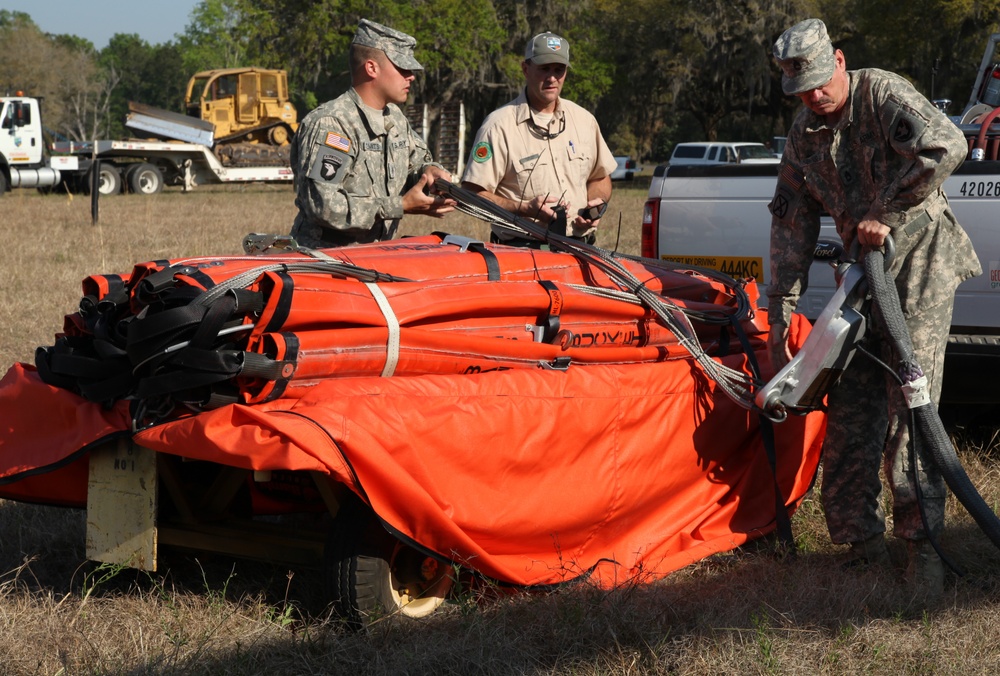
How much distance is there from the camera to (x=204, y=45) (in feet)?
289

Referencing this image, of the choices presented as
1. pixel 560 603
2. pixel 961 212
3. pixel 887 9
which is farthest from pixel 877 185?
pixel 887 9

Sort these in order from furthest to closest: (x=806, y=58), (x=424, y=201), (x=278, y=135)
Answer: (x=278, y=135) < (x=424, y=201) < (x=806, y=58)

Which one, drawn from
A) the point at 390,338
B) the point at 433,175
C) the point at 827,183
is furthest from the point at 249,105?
the point at 390,338

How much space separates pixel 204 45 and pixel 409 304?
296ft

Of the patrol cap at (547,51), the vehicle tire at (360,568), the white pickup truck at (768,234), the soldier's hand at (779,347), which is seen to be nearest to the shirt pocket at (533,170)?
the patrol cap at (547,51)

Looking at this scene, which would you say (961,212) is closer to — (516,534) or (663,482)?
(663,482)

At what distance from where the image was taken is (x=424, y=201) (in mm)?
4992

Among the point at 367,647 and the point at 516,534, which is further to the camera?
the point at 516,534

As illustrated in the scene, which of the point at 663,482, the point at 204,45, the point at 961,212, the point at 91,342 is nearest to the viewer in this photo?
the point at 91,342

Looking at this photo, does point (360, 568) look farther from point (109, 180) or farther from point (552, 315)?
point (109, 180)

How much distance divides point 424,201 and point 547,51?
35.6 inches

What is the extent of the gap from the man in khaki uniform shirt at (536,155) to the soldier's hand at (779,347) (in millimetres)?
1261

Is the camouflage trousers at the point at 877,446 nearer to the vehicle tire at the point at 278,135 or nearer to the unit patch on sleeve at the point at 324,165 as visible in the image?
the unit patch on sleeve at the point at 324,165

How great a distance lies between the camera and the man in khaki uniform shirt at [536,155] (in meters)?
5.27
